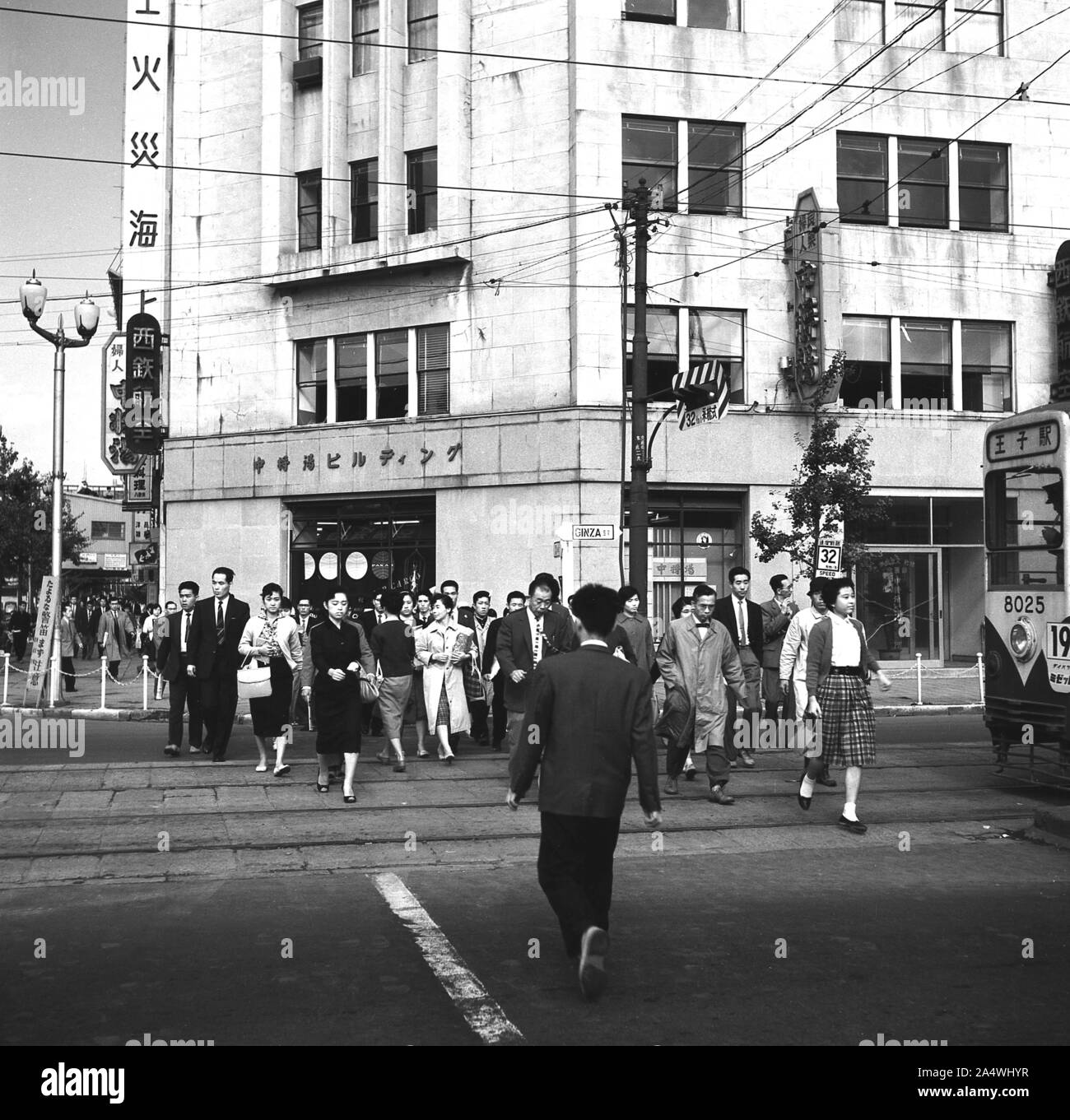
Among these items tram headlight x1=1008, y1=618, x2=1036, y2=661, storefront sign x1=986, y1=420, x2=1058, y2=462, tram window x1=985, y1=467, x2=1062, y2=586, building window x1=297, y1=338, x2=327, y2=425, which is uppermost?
building window x1=297, y1=338, x2=327, y2=425

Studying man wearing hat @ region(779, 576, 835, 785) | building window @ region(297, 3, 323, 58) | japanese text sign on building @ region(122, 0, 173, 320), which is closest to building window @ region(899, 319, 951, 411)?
building window @ region(297, 3, 323, 58)

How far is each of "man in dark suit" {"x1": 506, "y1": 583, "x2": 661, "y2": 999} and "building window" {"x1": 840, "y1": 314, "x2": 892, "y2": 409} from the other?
19.8m

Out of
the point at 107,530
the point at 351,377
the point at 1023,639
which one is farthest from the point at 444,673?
the point at 107,530

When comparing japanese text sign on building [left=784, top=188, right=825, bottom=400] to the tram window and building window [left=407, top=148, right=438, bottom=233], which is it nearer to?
building window [left=407, top=148, right=438, bottom=233]

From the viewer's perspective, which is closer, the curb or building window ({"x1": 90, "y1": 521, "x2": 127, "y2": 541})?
the curb

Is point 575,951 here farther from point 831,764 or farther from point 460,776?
point 460,776

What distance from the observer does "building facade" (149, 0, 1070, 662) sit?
78.3 ft

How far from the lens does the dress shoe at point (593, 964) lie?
211 inches

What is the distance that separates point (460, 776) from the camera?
40.4 ft

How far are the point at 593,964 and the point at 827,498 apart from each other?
16283 millimetres

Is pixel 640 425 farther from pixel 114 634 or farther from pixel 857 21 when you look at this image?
pixel 114 634

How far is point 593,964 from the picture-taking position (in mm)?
5359

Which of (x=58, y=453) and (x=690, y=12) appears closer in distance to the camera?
(x=58, y=453)

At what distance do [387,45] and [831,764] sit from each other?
19.7m
